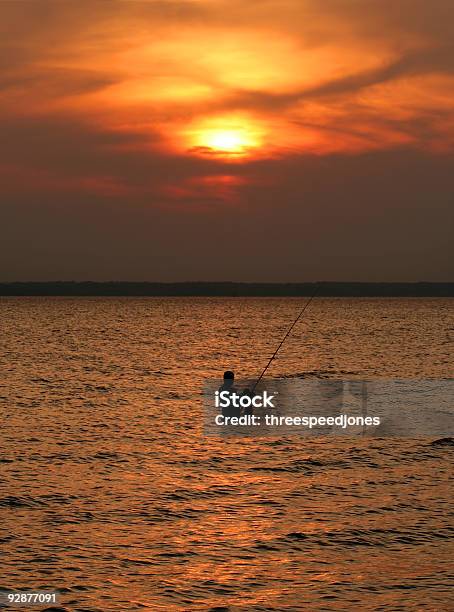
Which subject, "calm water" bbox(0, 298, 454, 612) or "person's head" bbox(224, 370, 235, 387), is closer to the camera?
"calm water" bbox(0, 298, 454, 612)

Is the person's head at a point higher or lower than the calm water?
higher

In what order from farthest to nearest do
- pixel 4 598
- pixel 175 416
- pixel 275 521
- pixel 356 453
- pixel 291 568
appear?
pixel 175 416 → pixel 356 453 → pixel 275 521 → pixel 291 568 → pixel 4 598

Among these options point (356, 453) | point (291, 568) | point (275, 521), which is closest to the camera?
point (291, 568)

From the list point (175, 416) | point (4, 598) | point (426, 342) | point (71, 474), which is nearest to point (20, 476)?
point (71, 474)

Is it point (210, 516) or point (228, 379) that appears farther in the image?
point (228, 379)

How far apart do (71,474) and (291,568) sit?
9858 mm

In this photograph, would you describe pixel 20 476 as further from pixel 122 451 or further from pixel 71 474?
pixel 122 451

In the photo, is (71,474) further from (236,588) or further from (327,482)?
(236,588)

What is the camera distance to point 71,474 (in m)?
23.8

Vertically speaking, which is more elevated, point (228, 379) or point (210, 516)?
point (228, 379)

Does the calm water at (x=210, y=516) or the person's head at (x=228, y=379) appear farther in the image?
the person's head at (x=228, y=379)

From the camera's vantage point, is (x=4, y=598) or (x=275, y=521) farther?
(x=275, y=521)

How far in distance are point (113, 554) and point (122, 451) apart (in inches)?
447

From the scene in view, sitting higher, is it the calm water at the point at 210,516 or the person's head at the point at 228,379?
the person's head at the point at 228,379
